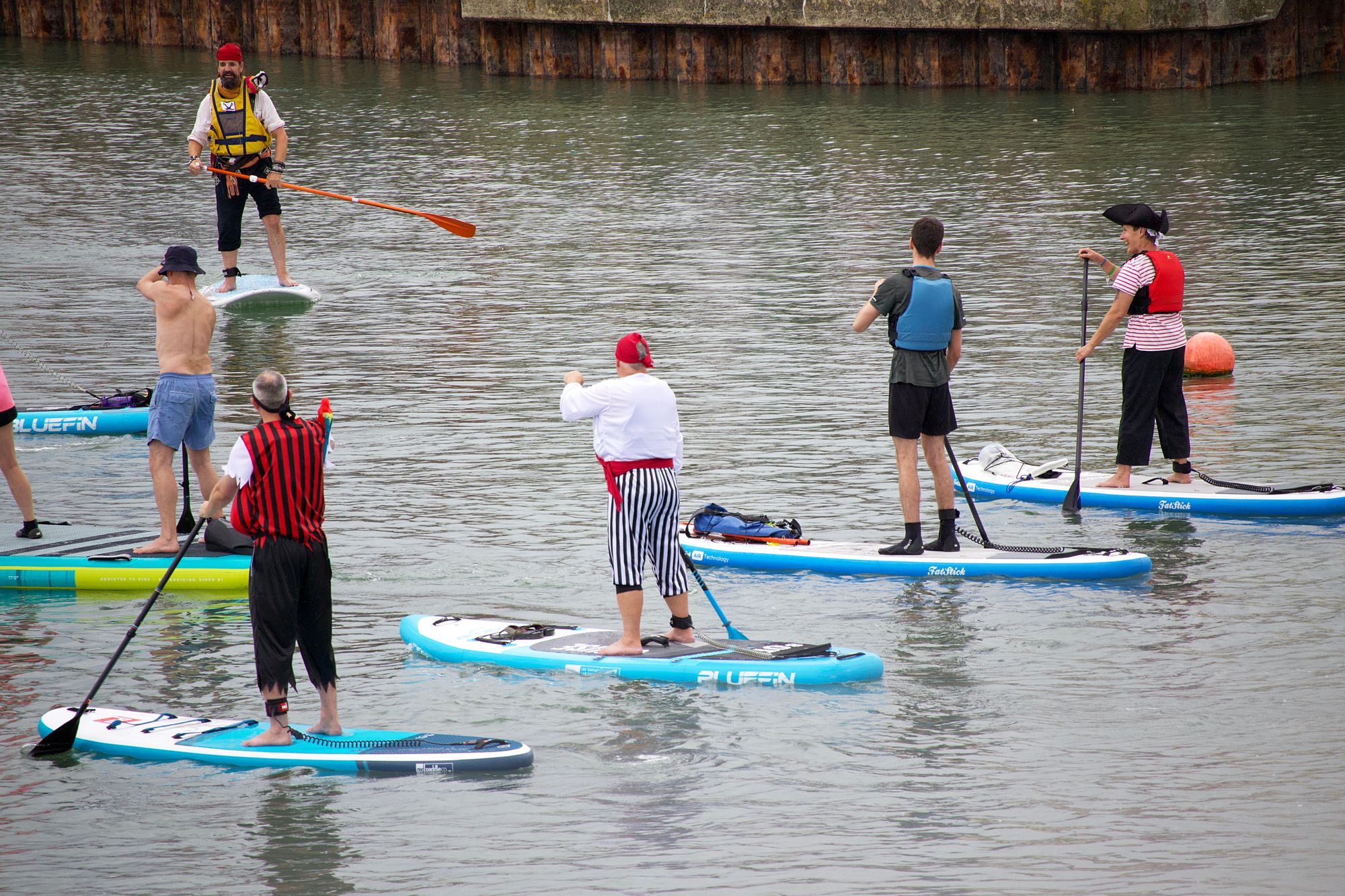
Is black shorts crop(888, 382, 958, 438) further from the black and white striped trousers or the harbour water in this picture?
the black and white striped trousers

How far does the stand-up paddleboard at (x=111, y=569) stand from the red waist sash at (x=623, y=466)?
89.9 inches

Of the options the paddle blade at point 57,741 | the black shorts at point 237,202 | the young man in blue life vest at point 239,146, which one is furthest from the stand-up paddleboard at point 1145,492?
the black shorts at point 237,202

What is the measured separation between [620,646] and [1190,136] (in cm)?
1958

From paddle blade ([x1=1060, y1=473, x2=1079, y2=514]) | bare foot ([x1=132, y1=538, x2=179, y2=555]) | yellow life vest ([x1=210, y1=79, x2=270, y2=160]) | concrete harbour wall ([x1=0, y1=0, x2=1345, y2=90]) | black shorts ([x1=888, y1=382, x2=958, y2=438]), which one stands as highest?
concrete harbour wall ([x1=0, y1=0, x2=1345, y2=90])

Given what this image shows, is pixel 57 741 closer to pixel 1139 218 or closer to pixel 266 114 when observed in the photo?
pixel 1139 218

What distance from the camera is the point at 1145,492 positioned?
1065 centimetres

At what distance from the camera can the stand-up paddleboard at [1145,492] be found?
10.2m

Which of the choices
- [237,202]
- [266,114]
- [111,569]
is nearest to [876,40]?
[266,114]

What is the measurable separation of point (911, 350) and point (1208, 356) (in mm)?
4920

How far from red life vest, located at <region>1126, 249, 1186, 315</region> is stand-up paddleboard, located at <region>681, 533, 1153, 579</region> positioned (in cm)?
184

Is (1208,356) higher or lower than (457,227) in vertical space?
lower

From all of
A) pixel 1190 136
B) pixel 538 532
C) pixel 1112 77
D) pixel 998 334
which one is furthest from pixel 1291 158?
pixel 538 532

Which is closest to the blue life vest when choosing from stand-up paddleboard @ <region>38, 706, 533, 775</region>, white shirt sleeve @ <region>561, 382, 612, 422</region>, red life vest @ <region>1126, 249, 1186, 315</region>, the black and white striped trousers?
red life vest @ <region>1126, 249, 1186, 315</region>

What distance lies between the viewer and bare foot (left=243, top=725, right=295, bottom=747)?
6996 millimetres
